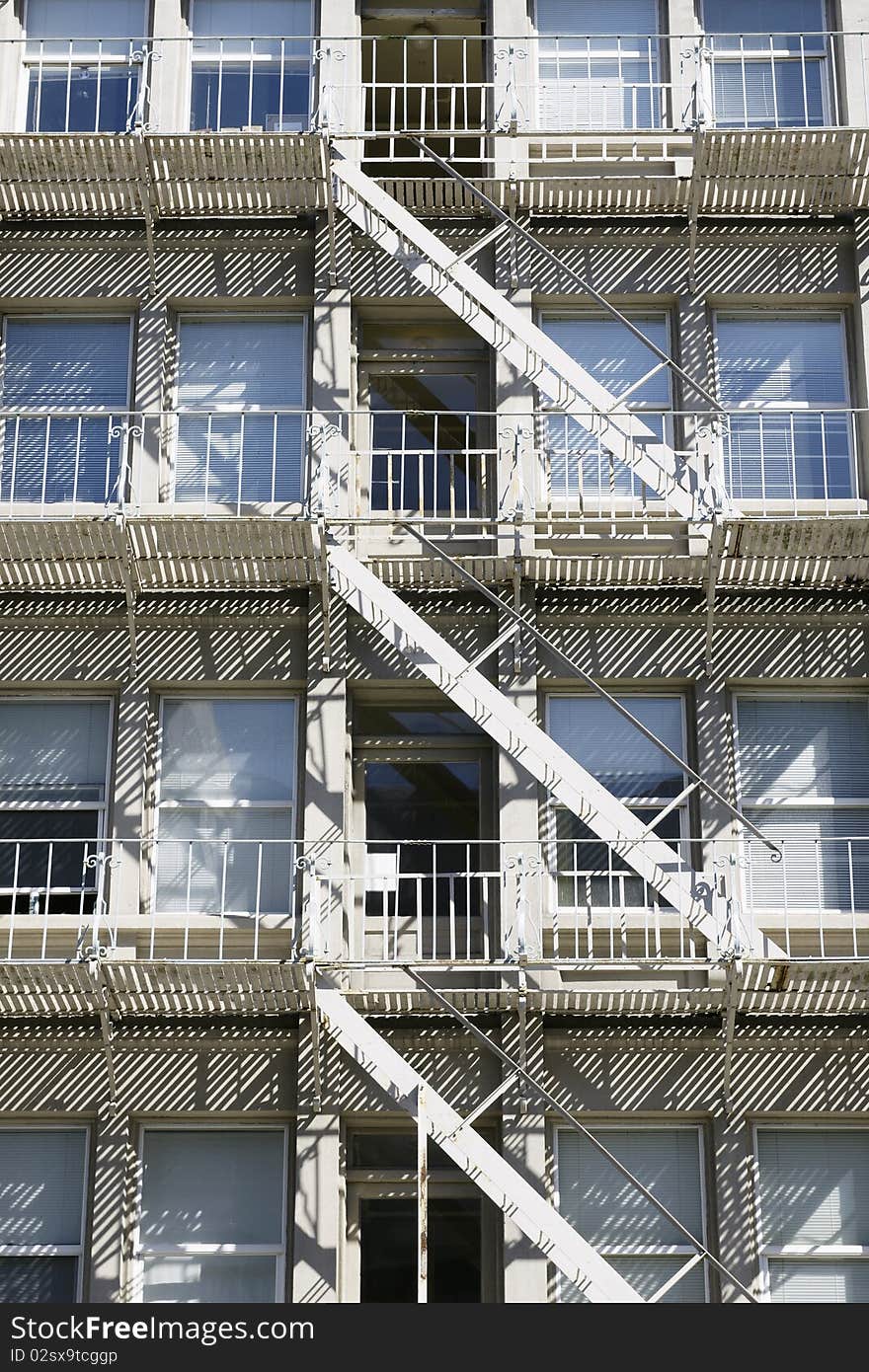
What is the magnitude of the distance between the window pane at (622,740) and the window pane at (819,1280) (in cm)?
370

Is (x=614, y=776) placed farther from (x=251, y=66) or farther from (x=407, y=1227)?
(x=251, y=66)

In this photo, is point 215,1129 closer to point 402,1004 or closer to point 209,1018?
point 209,1018

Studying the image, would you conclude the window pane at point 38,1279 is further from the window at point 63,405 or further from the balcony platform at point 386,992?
the window at point 63,405

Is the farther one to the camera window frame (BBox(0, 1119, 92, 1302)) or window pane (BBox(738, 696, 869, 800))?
window pane (BBox(738, 696, 869, 800))

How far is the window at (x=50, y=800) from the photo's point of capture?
49.9 feet

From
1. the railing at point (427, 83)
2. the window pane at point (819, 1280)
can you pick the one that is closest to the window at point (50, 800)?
the railing at point (427, 83)

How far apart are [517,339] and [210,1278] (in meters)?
7.69

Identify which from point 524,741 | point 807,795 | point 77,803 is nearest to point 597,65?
point 524,741

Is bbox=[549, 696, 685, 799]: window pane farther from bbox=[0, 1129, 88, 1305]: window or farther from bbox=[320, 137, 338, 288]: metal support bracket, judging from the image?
bbox=[0, 1129, 88, 1305]: window

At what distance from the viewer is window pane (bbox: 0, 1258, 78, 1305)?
1422 centimetres

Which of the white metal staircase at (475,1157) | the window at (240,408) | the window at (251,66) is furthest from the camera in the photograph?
the window at (251,66)

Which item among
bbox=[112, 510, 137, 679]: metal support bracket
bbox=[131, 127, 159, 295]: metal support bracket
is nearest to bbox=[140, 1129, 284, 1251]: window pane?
bbox=[112, 510, 137, 679]: metal support bracket

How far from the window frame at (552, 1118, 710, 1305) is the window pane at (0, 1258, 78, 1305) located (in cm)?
356

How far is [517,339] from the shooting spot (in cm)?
1591
